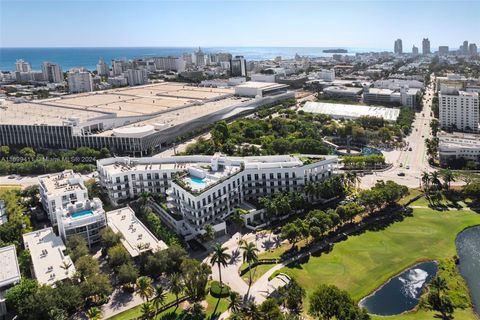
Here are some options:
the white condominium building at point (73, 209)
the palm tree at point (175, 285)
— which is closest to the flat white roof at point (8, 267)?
the white condominium building at point (73, 209)

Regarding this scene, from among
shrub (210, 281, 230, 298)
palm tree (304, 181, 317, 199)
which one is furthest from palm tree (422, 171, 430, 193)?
shrub (210, 281, 230, 298)

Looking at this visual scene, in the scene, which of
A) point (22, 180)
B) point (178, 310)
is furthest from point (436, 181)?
point (22, 180)

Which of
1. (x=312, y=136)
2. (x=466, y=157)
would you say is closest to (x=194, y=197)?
(x=312, y=136)

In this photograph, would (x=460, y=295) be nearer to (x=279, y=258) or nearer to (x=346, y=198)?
(x=279, y=258)

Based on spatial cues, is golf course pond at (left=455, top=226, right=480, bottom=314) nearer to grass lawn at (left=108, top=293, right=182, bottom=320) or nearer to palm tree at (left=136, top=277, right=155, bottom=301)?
grass lawn at (left=108, top=293, right=182, bottom=320)

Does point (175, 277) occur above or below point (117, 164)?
below

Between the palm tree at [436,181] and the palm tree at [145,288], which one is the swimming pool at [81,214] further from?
the palm tree at [436,181]
